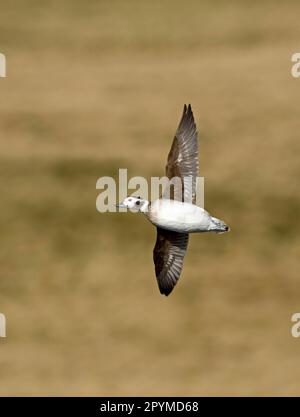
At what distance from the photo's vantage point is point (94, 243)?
15.2 meters

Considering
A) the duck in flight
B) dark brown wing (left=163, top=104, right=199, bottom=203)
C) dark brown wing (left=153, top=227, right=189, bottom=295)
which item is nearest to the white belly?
the duck in flight

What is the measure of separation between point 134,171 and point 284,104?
8.70ft

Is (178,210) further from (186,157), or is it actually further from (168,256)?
(168,256)

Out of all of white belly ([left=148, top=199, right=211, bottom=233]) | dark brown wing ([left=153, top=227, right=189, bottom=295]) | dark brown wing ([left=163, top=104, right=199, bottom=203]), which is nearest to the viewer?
white belly ([left=148, top=199, right=211, bottom=233])

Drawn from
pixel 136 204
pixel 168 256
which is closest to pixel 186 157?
pixel 136 204

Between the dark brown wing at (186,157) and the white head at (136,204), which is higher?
the dark brown wing at (186,157)

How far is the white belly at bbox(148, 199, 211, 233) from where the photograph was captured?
26.5 feet

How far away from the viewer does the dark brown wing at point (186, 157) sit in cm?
848

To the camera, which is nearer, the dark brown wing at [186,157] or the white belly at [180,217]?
the white belly at [180,217]

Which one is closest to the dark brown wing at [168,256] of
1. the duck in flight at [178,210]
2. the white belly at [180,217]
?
the duck in flight at [178,210]

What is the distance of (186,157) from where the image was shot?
8.55 meters

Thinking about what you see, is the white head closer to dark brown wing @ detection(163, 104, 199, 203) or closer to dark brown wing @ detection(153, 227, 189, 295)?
dark brown wing @ detection(163, 104, 199, 203)

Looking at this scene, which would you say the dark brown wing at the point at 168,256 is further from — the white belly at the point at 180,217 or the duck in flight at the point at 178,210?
the white belly at the point at 180,217

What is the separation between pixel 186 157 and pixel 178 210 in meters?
0.52
